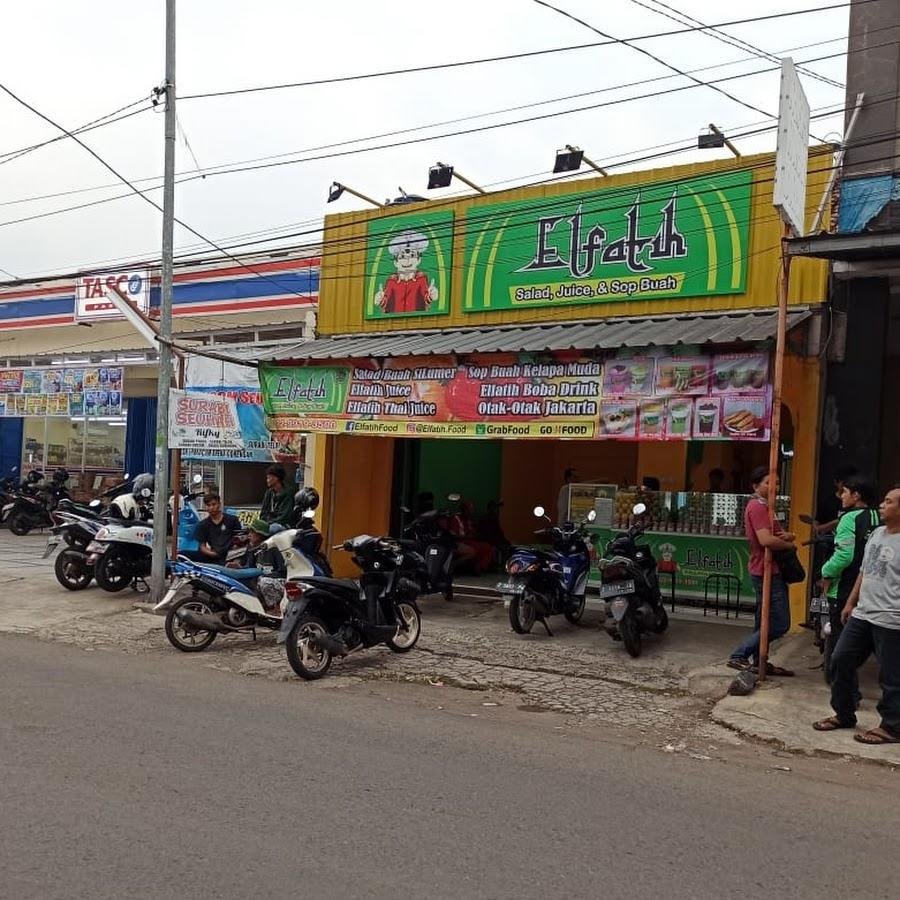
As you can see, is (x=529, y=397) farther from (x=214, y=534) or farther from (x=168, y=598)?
(x=168, y=598)

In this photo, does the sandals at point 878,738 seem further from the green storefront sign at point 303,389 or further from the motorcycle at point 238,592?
the green storefront sign at point 303,389

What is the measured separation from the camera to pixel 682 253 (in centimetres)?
1089

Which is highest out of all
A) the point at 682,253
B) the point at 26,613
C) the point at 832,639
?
the point at 682,253

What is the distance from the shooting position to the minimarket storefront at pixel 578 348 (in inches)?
374

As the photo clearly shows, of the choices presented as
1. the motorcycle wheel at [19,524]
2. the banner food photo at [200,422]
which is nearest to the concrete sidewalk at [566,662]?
the banner food photo at [200,422]

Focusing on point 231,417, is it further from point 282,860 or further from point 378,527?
point 282,860

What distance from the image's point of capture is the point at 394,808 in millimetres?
4793

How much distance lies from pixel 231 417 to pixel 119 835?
8406 millimetres

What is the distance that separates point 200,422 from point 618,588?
5790 millimetres

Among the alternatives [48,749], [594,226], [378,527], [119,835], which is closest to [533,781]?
[119,835]

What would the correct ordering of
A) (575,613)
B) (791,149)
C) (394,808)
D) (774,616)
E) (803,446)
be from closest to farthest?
(394,808) → (791,149) → (774,616) → (803,446) → (575,613)

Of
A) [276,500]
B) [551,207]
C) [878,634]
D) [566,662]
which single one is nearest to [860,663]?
[878,634]

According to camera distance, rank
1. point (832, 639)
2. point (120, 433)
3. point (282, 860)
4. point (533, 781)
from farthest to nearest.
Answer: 1. point (120, 433)
2. point (832, 639)
3. point (533, 781)
4. point (282, 860)

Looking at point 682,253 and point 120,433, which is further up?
point 682,253
